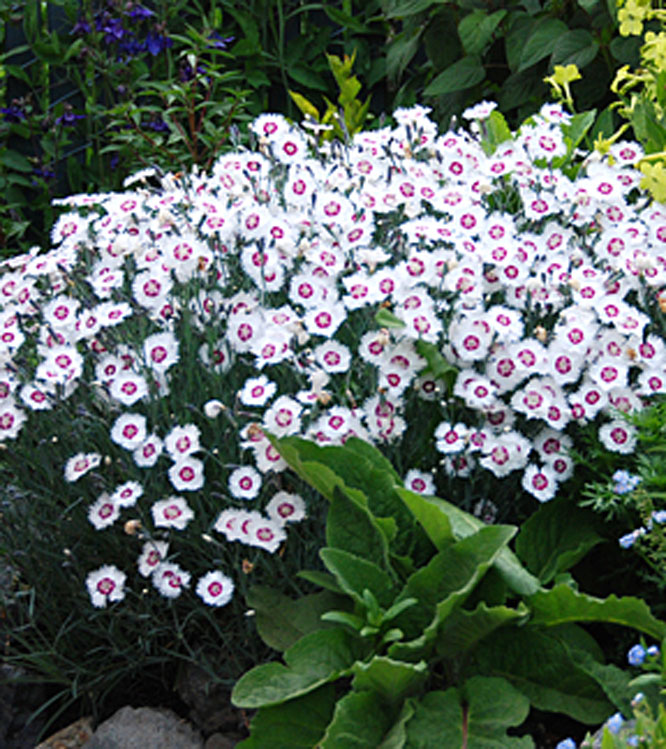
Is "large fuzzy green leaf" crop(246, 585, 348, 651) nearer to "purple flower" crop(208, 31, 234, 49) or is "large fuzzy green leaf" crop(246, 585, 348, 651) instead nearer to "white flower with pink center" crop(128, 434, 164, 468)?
"white flower with pink center" crop(128, 434, 164, 468)

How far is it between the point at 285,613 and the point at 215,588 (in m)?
0.14

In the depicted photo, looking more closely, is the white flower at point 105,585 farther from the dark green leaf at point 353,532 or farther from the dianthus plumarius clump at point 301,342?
the dark green leaf at point 353,532

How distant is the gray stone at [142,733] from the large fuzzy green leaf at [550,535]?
750mm

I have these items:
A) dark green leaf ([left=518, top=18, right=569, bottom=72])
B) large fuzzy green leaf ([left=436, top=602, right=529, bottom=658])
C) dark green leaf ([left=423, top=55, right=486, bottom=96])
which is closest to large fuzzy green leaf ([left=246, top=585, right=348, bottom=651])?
large fuzzy green leaf ([left=436, top=602, right=529, bottom=658])

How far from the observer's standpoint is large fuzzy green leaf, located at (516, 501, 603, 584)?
6.86 feet

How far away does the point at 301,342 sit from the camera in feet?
6.86

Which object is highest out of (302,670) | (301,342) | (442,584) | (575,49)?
(575,49)

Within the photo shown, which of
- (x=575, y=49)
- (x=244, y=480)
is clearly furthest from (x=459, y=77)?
(x=244, y=480)

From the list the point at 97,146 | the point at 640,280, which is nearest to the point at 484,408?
the point at 640,280

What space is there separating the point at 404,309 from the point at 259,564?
0.58m

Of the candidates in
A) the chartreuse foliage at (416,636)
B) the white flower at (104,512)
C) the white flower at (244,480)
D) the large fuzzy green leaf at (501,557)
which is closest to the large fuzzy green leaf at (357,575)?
the chartreuse foliage at (416,636)

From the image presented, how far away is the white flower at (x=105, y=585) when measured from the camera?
6.74 feet

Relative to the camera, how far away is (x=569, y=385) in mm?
2223

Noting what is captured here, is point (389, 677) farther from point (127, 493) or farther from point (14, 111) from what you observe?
point (14, 111)
